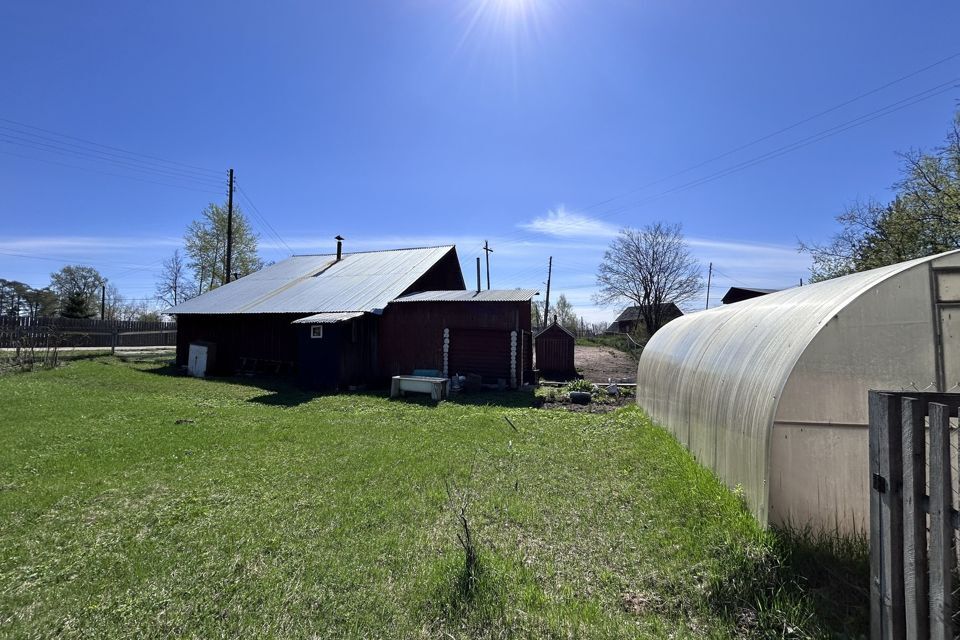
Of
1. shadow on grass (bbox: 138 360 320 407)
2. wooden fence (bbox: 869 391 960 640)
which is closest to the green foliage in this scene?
shadow on grass (bbox: 138 360 320 407)

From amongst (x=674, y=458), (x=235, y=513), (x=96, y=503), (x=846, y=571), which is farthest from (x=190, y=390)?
(x=846, y=571)

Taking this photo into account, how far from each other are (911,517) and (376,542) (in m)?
3.73

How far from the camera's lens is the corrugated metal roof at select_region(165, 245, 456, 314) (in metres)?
17.4

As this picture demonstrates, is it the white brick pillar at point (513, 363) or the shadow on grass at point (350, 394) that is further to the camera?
the white brick pillar at point (513, 363)

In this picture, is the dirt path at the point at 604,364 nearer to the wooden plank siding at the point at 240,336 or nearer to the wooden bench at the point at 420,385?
the wooden bench at the point at 420,385

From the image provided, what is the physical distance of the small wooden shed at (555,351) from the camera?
68.3 feet

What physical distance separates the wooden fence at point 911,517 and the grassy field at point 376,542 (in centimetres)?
65

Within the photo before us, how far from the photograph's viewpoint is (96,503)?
502cm

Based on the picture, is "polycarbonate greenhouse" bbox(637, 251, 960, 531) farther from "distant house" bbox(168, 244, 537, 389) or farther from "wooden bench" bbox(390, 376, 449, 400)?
"distant house" bbox(168, 244, 537, 389)

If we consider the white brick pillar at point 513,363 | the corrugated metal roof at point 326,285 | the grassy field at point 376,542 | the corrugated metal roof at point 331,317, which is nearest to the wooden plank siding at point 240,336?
the corrugated metal roof at point 326,285

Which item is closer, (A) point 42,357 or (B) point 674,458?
(B) point 674,458

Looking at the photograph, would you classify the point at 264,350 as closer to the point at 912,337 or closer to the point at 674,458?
the point at 674,458

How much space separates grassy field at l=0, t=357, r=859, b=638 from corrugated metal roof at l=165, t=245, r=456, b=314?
32.0ft

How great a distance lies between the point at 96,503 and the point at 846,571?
7.20 m
